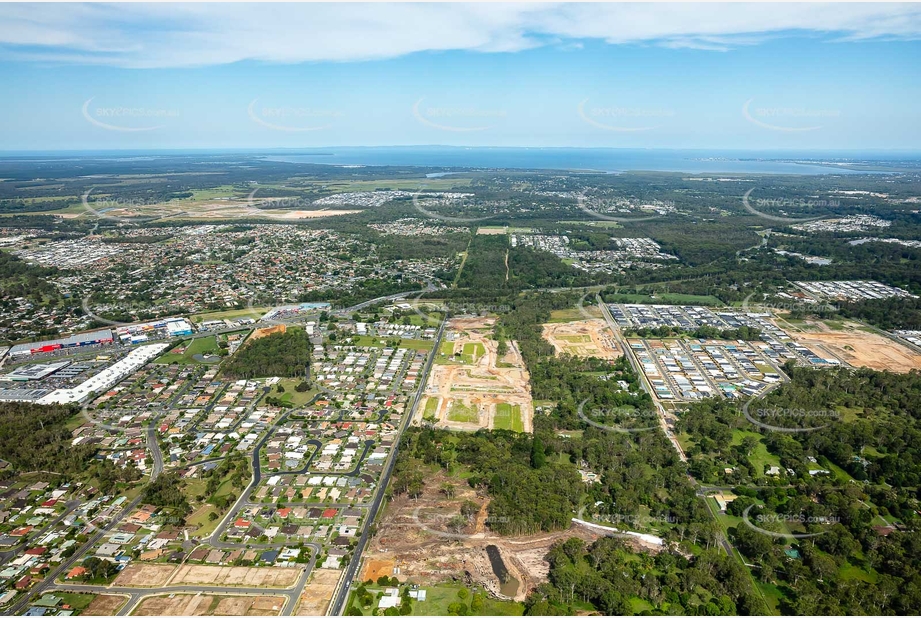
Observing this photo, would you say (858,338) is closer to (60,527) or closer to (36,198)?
(60,527)

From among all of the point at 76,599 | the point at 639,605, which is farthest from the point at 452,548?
the point at 76,599

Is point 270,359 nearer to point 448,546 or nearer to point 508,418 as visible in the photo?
point 508,418

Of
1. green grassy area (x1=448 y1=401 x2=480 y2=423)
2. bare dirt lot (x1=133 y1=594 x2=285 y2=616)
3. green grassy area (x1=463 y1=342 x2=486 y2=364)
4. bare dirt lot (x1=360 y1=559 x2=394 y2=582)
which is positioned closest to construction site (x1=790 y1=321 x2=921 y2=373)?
green grassy area (x1=463 y1=342 x2=486 y2=364)

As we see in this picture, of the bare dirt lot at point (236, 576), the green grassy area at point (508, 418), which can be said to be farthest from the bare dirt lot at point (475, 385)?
the bare dirt lot at point (236, 576)

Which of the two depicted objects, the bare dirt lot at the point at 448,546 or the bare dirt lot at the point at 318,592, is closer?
the bare dirt lot at the point at 318,592

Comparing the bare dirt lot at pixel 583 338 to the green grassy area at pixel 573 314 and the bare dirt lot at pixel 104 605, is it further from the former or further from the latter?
the bare dirt lot at pixel 104 605

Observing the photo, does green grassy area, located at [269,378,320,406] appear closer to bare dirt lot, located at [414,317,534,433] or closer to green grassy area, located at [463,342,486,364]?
bare dirt lot, located at [414,317,534,433]
